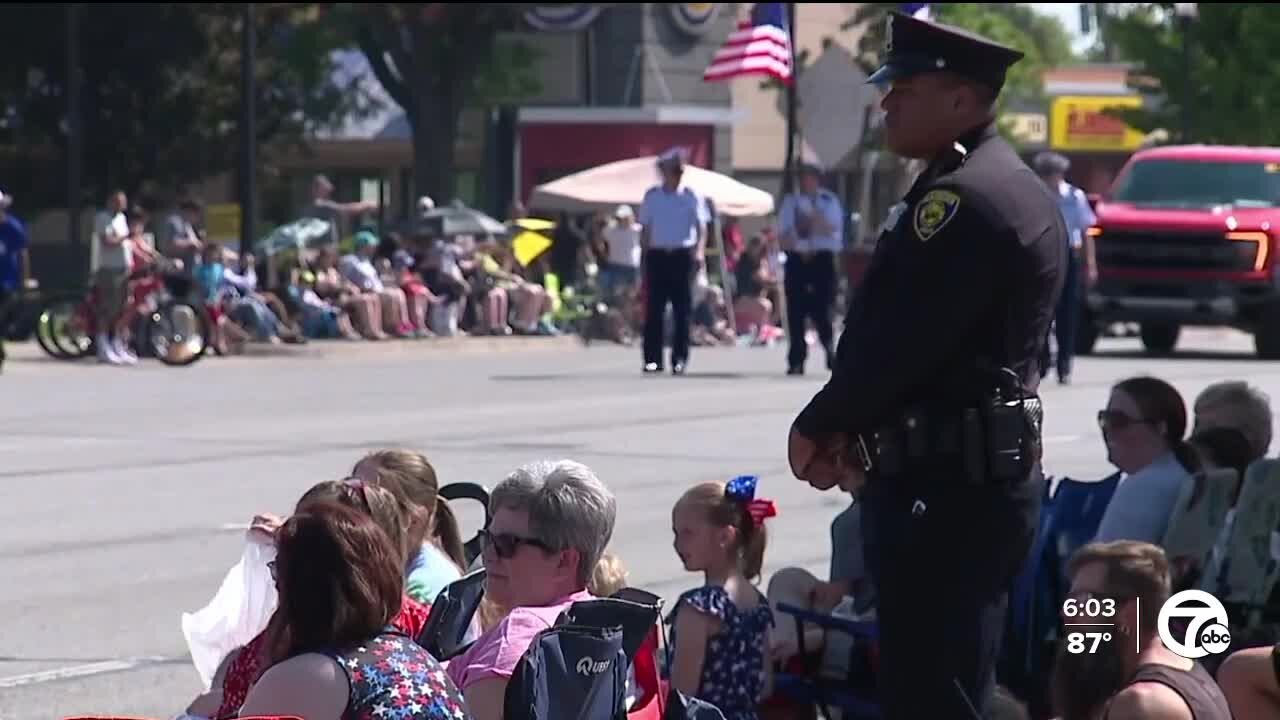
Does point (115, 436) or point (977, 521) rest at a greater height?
point (977, 521)

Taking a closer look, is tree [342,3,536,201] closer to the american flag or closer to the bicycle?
the american flag

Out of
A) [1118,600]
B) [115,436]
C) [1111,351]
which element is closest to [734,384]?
[115,436]

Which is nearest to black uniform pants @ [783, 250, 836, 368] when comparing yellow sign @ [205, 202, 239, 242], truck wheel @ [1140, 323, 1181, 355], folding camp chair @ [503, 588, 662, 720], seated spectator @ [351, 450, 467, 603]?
truck wheel @ [1140, 323, 1181, 355]

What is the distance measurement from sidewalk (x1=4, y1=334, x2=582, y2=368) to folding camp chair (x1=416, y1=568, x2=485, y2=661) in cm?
1869

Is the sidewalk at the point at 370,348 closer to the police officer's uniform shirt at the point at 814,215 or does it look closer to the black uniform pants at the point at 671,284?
the black uniform pants at the point at 671,284

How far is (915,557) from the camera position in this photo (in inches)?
207

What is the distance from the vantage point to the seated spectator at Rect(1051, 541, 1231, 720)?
5484 mm

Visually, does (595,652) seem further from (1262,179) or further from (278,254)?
(278,254)

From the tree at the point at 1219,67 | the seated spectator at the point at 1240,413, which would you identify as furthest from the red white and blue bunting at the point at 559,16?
the seated spectator at the point at 1240,413

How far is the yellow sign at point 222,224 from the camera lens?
107 feet

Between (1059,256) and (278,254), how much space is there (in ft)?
89.0

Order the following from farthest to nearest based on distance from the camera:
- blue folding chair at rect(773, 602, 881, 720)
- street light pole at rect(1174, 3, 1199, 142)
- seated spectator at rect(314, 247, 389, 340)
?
street light pole at rect(1174, 3, 1199, 142), seated spectator at rect(314, 247, 389, 340), blue folding chair at rect(773, 602, 881, 720)

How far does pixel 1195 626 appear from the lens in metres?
6.19

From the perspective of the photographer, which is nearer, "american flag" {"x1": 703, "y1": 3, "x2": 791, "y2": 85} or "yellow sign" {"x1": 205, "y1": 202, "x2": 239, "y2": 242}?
"yellow sign" {"x1": 205, "y1": 202, "x2": 239, "y2": 242}
